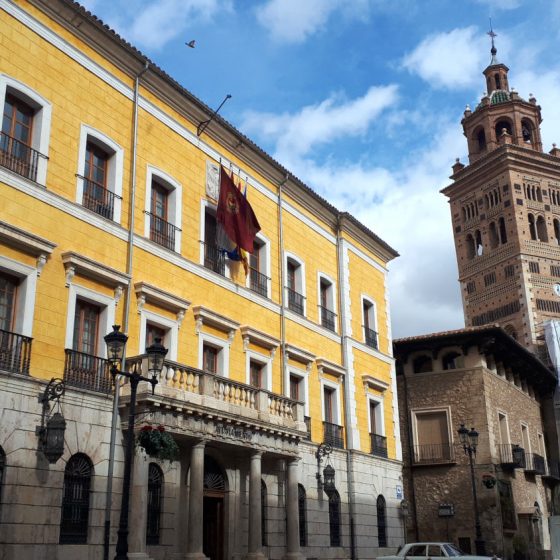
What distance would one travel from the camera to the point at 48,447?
14.3 meters

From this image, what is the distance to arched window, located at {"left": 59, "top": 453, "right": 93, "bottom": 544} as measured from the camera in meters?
14.9

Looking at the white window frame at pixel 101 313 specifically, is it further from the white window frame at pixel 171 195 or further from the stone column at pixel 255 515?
the stone column at pixel 255 515

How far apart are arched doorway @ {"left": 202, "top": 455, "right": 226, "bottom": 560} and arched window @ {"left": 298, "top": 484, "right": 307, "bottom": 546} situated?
3.51 metres

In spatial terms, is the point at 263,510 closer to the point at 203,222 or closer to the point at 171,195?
the point at 203,222

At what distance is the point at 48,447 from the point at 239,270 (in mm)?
9160

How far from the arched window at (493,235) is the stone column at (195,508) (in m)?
58.9

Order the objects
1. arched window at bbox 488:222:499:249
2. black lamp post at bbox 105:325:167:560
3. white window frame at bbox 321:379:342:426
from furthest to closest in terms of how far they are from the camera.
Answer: arched window at bbox 488:222:499:249, white window frame at bbox 321:379:342:426, black lamp post at bbox 105:325:167:560

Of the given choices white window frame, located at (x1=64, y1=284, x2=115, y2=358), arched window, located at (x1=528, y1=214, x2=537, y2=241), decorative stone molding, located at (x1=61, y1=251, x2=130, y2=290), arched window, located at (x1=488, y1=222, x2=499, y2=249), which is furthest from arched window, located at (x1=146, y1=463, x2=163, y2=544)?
arched window, located at (x1=488, y1=222, x2=499, y2=249)

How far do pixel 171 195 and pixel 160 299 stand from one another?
3.21 meters

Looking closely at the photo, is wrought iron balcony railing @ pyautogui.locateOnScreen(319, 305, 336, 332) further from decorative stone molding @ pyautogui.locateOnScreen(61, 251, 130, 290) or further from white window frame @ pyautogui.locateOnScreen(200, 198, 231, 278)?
decorative stone molding @ pyautogui.locateOnScreen(61, 251, 130, 290)

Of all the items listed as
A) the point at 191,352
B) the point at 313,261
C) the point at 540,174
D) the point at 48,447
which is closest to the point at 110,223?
the point at 191,352

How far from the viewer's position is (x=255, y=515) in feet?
61.1

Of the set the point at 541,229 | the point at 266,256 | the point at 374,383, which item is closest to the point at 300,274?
the point at 266,256

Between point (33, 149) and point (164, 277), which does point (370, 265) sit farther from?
point (33, 149)
